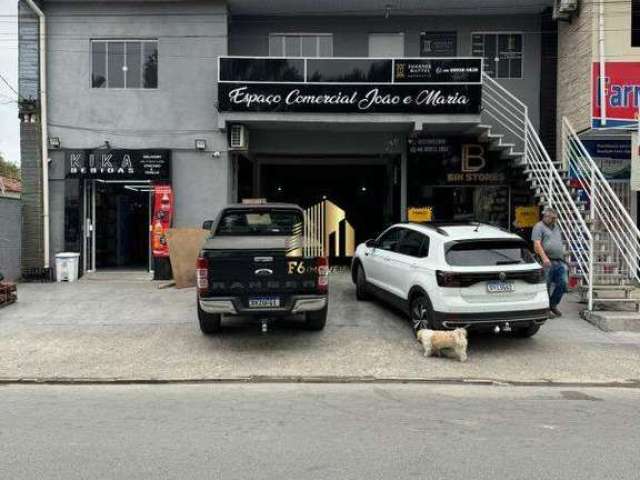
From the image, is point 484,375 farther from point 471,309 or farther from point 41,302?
point 41,302

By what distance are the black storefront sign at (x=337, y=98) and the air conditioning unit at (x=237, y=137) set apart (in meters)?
0.58

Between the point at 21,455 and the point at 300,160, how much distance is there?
13780 mm

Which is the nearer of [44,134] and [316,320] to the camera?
[316,320]

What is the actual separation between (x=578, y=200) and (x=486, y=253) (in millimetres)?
5426

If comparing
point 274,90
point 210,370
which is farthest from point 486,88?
point 210,370

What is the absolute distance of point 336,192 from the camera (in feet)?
62.2

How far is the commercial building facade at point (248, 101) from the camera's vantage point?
42.9 feet

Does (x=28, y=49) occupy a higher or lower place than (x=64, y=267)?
higher

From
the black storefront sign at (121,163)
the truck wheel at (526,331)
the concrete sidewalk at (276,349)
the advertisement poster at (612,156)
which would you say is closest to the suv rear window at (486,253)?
the truck wheel at (526,331)

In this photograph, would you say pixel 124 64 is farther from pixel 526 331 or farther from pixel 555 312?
pixel 555 312

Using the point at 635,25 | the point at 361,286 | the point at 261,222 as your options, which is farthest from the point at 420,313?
the point at 635,25

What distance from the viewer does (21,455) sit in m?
4.26

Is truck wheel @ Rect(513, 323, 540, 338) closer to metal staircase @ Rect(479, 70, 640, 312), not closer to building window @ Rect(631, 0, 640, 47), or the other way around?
metal staircase @ Rect(479, 70, 640, 312)

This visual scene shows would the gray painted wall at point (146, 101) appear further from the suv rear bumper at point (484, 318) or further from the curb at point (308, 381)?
the suv rear bumper at point (484, 318)
